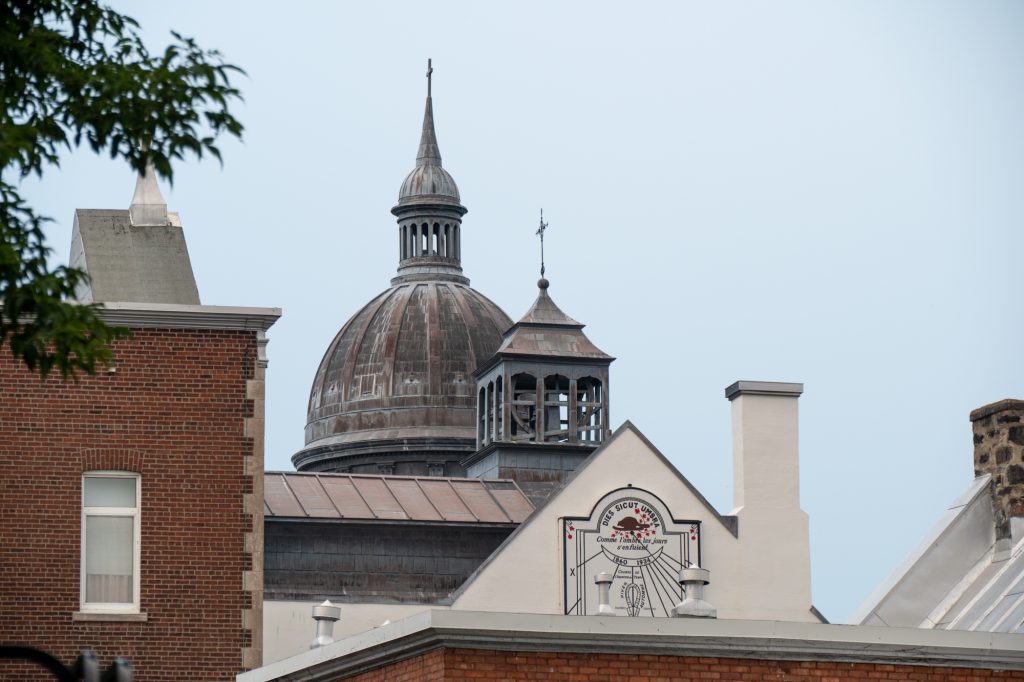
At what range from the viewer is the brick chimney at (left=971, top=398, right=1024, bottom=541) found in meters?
27.7

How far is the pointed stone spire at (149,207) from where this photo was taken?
4147 centimetres

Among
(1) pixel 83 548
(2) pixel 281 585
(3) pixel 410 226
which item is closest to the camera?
(1) pixel 83 548

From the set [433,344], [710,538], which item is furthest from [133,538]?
[433,344]

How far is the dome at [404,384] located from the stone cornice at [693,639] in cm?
6095

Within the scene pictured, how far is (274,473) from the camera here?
5353 centimetres

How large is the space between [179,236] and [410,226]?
170 feet

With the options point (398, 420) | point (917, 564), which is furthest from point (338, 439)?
point (917, 564)

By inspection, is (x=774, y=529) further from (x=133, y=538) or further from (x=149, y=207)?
(x=133, y=538)

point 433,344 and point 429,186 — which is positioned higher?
point 429,186

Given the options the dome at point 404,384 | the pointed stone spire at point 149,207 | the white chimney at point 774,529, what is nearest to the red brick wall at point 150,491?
the pointed stone spire at point 149,207

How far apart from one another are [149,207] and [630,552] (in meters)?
11.0

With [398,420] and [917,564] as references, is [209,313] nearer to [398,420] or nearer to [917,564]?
[917,564]

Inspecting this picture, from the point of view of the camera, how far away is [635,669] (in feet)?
70.1

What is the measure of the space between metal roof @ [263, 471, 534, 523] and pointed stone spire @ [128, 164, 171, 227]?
1065cm
